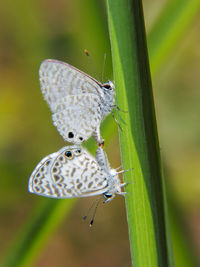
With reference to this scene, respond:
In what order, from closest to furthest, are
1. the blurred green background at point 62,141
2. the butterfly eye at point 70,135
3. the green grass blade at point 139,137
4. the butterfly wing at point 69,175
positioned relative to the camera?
1. the green grass blade at point 139,137
2. the butterfly wing at point 69,175
3. the butterfly eye at point 70,135
4. the blurred green background at point 62,141

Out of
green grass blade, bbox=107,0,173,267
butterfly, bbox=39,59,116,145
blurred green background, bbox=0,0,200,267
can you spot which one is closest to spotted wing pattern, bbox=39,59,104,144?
butterfly, bbox=39,59,116,145

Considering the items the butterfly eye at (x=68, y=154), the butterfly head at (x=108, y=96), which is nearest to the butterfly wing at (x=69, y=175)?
the butterfly eye at (x=68, y=154)

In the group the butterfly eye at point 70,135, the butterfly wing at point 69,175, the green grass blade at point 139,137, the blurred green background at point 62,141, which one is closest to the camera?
the green grass blade at point 139,137

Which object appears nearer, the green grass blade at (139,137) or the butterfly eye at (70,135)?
the green grass blade at (139,137)

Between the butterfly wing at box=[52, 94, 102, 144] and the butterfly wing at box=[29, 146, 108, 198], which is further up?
the butterfly wing at box=[52, 94, 102, 144]

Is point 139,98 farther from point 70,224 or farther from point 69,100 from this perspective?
point 70,224

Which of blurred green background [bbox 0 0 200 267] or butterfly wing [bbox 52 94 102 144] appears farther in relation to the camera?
blurred green background [bbox 0 0 200 267]

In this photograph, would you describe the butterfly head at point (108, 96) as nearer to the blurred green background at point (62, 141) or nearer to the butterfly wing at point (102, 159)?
the butterfly wing at point (102, 159)

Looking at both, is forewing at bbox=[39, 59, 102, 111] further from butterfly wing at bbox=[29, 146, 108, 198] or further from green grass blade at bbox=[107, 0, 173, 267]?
green grass blade at bbox=[107, 0, 173, 267]

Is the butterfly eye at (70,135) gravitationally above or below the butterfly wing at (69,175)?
above
